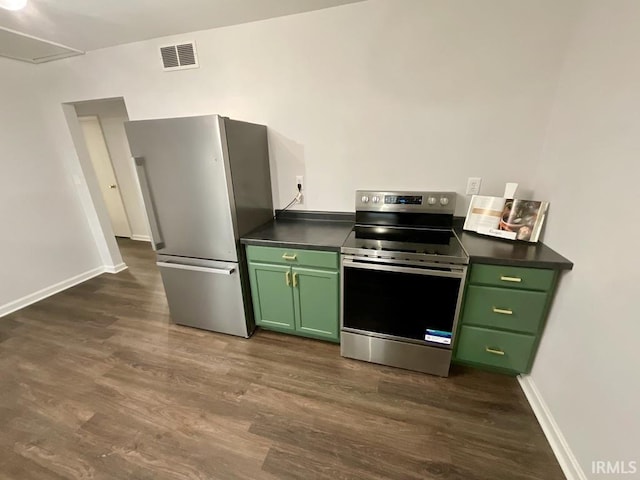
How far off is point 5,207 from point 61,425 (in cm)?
248

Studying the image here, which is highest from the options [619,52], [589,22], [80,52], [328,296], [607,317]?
[80,52]

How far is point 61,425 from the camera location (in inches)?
59.6

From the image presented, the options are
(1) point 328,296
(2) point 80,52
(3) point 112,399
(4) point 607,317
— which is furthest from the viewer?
(2) point 80,52

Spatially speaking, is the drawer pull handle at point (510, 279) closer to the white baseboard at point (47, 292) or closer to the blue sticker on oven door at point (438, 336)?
the blue sticker on oven door at point (438, 336)

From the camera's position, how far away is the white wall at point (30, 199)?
2619mm

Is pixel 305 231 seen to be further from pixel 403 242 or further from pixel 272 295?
pixel 403 242

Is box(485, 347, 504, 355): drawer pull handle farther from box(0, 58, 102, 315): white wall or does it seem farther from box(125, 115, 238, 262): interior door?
box(0, 58, 102, 315): white wall

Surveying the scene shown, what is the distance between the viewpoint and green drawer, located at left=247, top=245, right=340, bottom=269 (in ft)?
5.83

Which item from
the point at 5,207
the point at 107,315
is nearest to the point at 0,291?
the point at 5,207

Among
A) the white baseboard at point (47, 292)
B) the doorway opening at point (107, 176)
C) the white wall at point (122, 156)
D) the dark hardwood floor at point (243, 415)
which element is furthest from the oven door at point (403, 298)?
the white wall at point (122, 156)

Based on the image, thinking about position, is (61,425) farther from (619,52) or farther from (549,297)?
(619,52)

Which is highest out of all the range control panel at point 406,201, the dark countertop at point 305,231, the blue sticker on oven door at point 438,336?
the range control panel at point 406,201

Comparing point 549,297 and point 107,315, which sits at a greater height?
point 549,297

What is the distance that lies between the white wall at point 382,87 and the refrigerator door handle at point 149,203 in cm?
82
